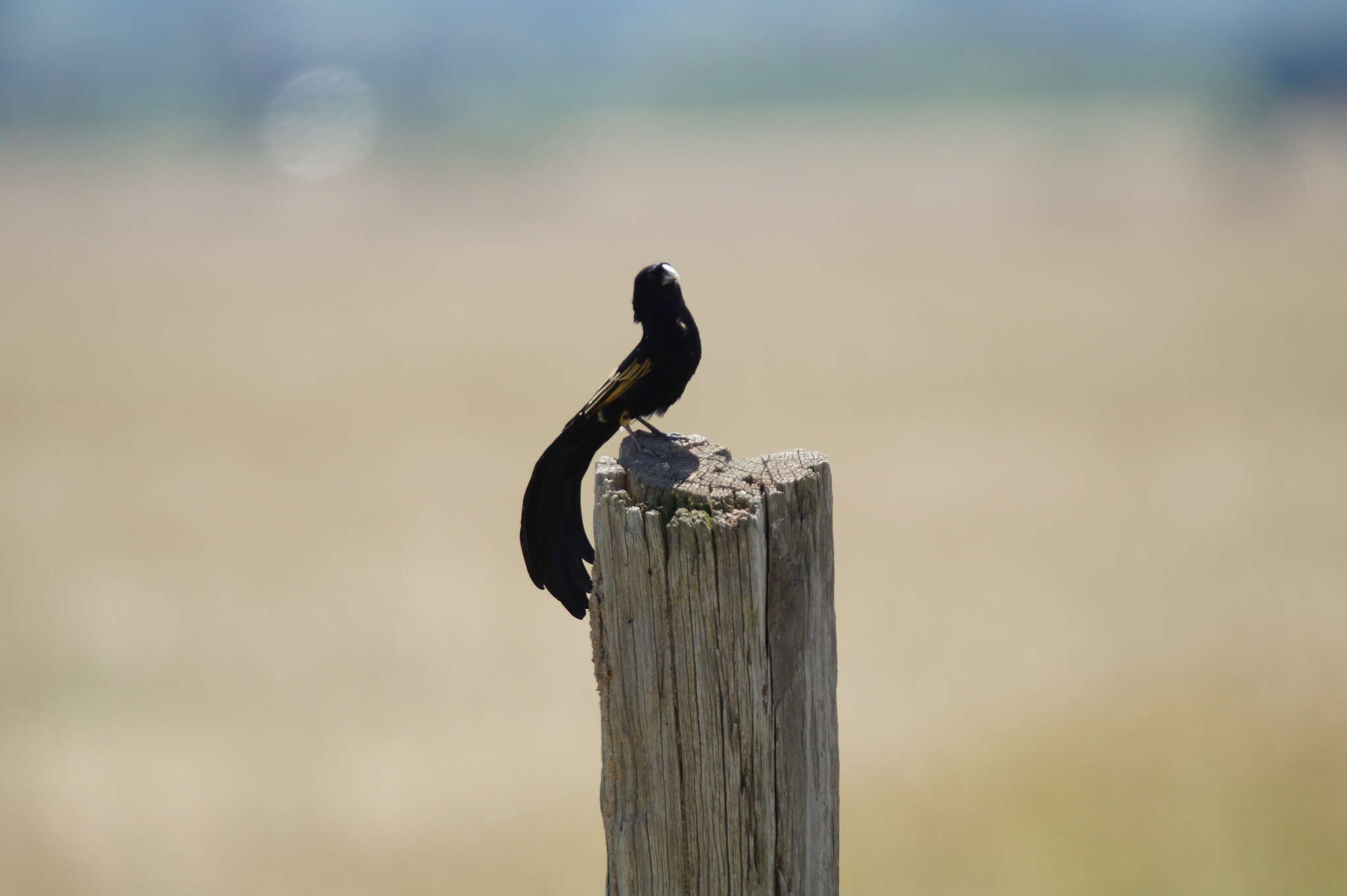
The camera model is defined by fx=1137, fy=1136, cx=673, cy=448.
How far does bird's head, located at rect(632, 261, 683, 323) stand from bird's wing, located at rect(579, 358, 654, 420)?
0.24 metres

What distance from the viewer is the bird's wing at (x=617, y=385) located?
3221mm

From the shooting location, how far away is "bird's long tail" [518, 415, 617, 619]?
3.17 m

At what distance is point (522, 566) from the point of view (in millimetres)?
11234

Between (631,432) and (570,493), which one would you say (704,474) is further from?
(570,493)

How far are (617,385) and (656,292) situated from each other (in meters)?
0.50

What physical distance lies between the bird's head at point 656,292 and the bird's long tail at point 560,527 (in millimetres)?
660

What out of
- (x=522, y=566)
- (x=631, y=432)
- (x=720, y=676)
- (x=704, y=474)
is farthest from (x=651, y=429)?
(x=522, y=566)

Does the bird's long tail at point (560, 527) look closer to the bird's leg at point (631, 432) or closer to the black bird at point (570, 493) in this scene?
the black bird at point (570, 493)

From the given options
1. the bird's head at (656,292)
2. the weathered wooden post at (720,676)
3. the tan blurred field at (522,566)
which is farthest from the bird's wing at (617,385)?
the tan blurred field at (522,566)

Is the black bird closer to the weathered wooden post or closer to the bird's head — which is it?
the bird's head

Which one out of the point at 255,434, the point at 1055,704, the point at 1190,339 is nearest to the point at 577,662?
the point at 1055,704

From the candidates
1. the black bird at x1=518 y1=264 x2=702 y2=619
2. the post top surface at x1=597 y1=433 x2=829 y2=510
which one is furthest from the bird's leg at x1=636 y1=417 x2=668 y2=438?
the post top surface at x1=597 y1=433 x2=829 y2=510

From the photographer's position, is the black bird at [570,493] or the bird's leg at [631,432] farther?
the black bird at [570,493]

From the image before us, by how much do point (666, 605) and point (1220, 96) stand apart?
59529 millimetres
